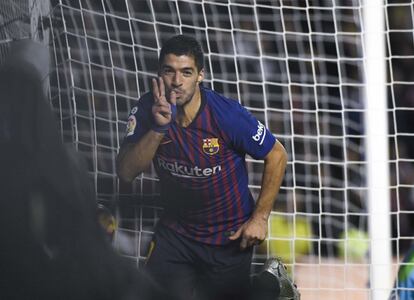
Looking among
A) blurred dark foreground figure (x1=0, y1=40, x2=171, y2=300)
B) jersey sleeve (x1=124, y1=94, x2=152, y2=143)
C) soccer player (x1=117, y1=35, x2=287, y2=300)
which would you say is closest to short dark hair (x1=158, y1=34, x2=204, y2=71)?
soccer player (x1=117, y1=35, x2=287, y2=300)

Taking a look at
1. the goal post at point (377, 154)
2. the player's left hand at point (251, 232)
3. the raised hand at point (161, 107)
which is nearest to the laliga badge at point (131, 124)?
the raised hand at point (161, 107)

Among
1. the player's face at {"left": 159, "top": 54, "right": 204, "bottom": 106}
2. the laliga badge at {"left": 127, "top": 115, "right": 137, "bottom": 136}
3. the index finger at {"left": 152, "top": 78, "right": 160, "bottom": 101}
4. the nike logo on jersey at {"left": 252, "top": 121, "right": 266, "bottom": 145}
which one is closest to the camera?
the laliga badge at {"left": 127, "top": 115, "right": 137, "bottom": 136}

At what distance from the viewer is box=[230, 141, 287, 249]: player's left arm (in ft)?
12.2

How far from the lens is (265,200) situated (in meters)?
3.74

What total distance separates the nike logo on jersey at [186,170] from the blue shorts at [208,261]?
190mm

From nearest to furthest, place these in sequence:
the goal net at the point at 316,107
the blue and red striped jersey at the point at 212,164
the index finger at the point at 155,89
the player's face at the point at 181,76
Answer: the index finger at the point at 155,89
the player's face at the point at 181,76
the blue and red striped jersey at the point at 212,164
the goal net at the point at 316,107

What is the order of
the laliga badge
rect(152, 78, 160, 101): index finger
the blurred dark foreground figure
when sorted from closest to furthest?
the blurred dark foreground figure < the laliga badge < rect(152, 78, 160, 101): index finger

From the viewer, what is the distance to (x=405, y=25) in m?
4.37

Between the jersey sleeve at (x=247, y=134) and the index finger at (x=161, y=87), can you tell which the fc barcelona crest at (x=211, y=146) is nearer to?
the jersey sleeve at (x=247, y=134)

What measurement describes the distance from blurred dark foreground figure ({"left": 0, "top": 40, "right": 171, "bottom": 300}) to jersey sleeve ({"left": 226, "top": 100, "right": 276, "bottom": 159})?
1.65 meters

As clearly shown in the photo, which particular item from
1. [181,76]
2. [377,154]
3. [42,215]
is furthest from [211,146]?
[42,215]

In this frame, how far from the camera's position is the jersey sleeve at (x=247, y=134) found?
143 inches

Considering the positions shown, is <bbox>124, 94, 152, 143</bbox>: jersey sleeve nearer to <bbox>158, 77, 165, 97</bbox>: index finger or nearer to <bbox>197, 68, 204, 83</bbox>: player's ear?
<bbox>158, 77, 165, 97</bbox>: index finger

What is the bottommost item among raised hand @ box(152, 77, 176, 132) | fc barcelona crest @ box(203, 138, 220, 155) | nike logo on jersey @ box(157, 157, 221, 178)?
nike logo on jersey @ box(157, 157, 221, 178)
